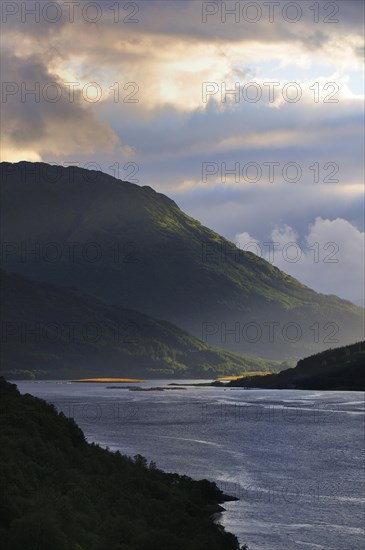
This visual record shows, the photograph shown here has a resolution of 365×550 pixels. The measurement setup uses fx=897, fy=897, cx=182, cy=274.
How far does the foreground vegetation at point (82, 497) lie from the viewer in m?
39.4

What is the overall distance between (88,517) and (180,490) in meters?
24.9

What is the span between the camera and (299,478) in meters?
90.2

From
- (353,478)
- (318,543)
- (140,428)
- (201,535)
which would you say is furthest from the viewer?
(140,428)

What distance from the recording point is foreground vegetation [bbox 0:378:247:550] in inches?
1551

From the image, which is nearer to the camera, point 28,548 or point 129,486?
point 28,548

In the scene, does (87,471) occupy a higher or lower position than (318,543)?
higher

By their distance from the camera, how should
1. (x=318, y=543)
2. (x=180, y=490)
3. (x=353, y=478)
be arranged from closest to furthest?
(x=318, y=543) → (x=180, y=490) → (x=353, y=478)

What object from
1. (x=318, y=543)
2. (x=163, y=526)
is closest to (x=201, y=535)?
(x=163, y=526)

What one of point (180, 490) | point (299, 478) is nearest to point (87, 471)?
point (180, 490)

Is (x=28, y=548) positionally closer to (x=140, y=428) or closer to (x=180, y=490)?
(x=180, y=490)

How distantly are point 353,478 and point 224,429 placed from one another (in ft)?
209

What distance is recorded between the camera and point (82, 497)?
4884 cm

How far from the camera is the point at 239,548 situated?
2052 inches

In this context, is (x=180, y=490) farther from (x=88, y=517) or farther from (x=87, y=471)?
(x=88, y=517)
